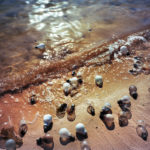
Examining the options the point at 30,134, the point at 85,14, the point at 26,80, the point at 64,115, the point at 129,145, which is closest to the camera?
the point at 129,145

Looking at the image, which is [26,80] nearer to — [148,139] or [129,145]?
[129,145]

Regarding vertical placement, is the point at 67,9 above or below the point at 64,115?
above

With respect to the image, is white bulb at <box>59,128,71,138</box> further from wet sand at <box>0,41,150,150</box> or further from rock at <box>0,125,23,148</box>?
rock at <box>0,125,23,148</box>

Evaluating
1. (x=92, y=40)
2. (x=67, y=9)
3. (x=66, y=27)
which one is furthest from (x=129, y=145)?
(x=67, y=9)

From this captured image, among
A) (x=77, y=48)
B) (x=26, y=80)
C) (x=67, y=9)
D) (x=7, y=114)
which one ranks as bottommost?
(x=7, y=114)

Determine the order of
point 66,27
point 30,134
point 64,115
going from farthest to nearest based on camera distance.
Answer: point 66,27
point 64,115
point 30,134

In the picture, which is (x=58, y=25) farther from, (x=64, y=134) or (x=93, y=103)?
(x=64, y=134)

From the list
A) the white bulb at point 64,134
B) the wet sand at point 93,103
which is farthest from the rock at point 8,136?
the white bulb at point 64,134

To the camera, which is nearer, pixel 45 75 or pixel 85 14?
pixel 45 75

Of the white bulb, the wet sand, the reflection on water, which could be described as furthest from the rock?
the reflection on water
